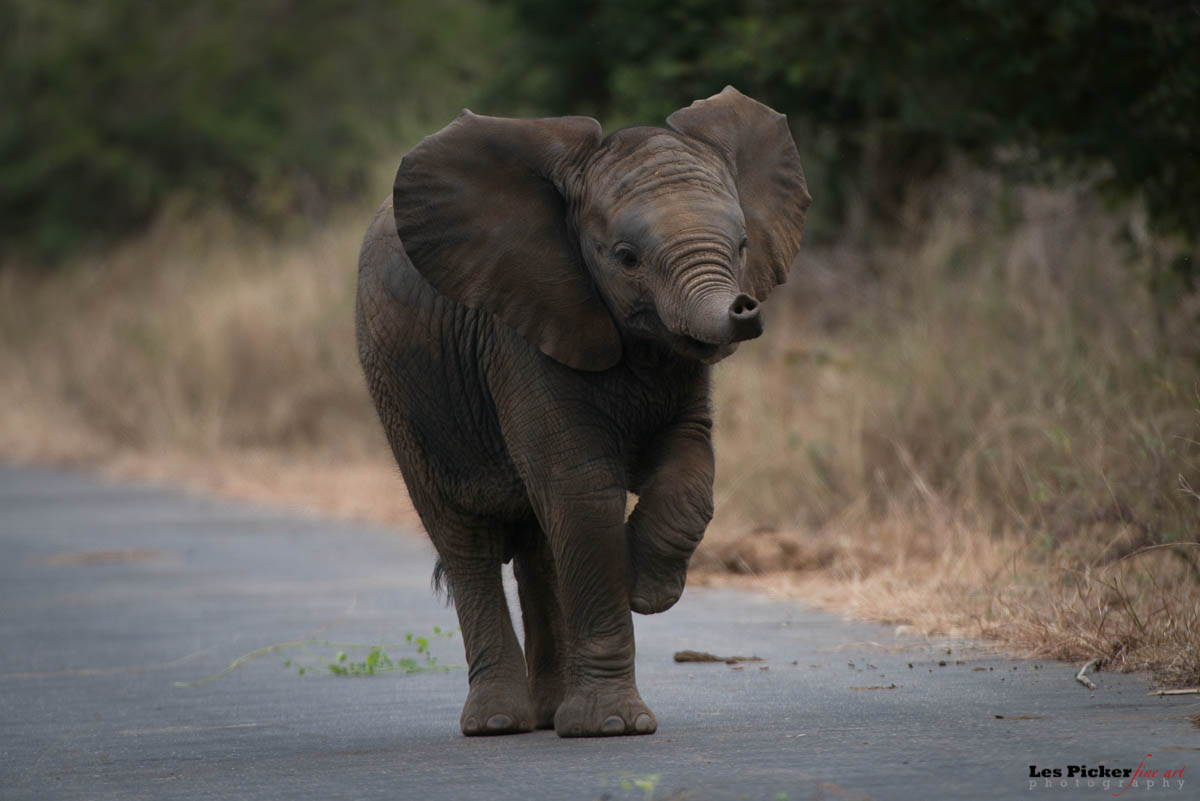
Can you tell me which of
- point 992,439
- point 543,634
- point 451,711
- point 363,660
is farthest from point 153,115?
point 543,634

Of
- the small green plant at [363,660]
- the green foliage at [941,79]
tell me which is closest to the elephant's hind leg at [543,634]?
the small green plant at [363,660]

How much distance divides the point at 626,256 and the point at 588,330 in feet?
0.94

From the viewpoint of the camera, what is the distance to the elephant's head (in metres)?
6.22

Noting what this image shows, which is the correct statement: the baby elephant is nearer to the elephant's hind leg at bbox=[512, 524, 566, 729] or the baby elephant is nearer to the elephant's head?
the elephant's head

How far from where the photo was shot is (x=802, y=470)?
12.3 metres

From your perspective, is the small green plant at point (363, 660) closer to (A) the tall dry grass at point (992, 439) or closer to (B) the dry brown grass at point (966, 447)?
(B) the dry brown grass at point (966, 447)

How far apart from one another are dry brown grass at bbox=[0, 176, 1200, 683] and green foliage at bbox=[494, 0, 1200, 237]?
66 cm

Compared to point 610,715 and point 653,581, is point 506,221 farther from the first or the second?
point 610,715

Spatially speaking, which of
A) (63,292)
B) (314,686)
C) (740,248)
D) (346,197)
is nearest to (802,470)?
(314,686)

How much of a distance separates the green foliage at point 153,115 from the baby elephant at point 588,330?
23708 mm

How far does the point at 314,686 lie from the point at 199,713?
2.48ft

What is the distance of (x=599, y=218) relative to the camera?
6.44 metres

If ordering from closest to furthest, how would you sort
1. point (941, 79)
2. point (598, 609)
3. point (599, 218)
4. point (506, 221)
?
1. point (599, 218)
2. point (598, 609)
3. point (506, 221)
4. point (941, 79)

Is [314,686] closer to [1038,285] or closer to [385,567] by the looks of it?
[385,567]
